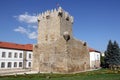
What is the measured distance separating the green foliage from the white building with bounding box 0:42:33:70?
2172 centimetres

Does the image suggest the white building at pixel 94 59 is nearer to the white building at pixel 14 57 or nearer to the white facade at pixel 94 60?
the white facade at pixel 94 60

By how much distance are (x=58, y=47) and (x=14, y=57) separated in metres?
15.9

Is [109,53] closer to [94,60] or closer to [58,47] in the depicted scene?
[94,60]

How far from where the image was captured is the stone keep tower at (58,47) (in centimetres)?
3120

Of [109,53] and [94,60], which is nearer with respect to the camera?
[109,53]

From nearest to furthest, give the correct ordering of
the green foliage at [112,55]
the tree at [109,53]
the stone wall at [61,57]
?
the stone wall at [61,57]
the green foliage at [112,55]
the tree at [109,53]

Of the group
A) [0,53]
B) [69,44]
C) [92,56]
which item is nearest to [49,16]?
[69,44]

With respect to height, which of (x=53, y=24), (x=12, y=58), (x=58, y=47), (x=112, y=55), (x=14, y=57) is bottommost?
(x=12, y=58)

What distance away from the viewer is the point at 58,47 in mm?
32031

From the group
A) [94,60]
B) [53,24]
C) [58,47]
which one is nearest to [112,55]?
[94,60]

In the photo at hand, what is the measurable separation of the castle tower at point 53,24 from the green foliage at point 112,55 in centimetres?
1670

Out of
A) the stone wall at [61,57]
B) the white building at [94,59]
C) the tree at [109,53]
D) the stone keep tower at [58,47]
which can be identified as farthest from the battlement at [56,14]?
the white building at [94,59]

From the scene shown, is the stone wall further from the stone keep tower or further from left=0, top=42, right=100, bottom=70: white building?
left=0, top=42, right=100, bottom=70: white building

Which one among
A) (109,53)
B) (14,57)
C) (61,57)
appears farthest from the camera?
(109,53)
